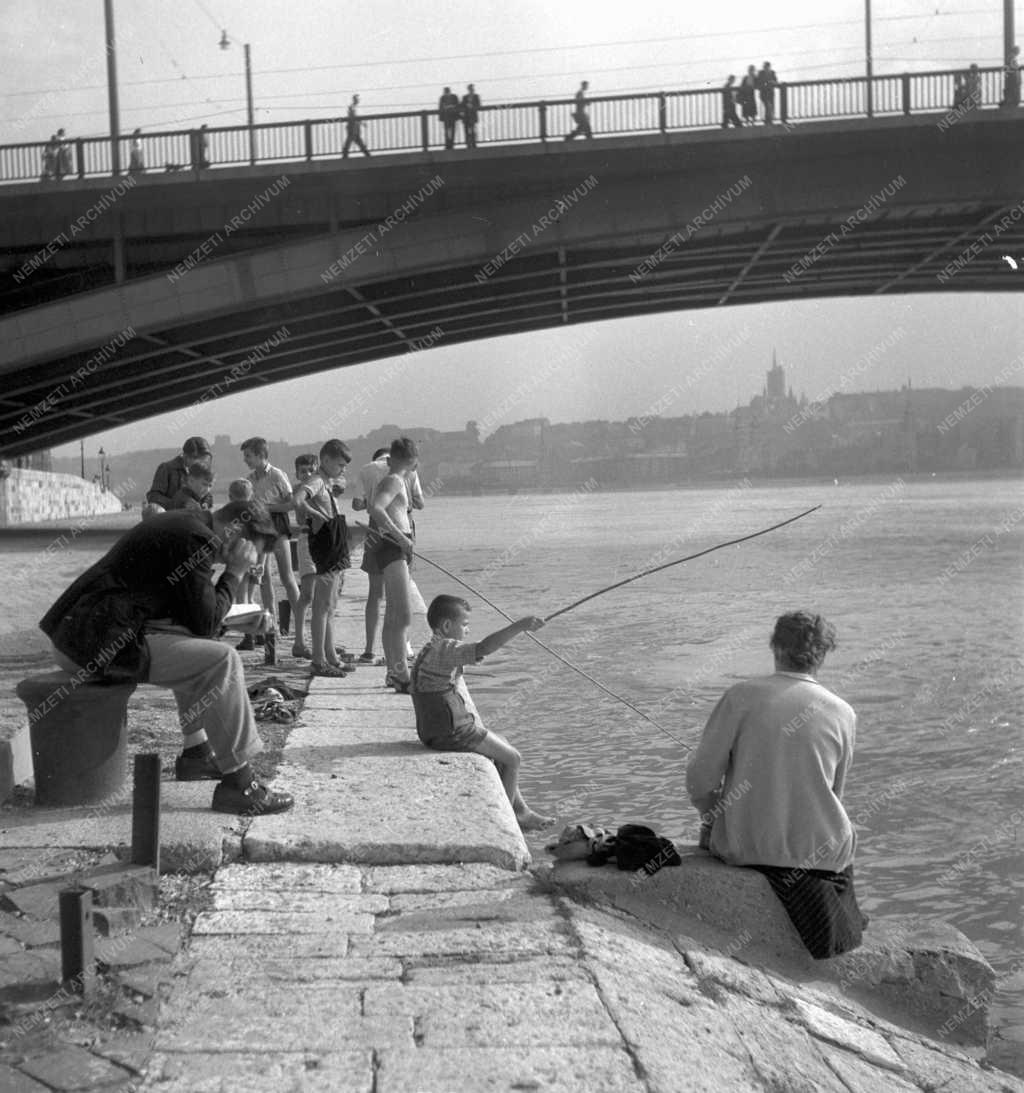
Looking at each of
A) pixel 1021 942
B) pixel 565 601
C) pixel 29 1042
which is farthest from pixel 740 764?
pixel 565 601

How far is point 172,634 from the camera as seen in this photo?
4.89m

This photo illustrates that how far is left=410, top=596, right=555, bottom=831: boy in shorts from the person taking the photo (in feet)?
19.8

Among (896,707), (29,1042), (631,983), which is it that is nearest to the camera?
(29,1042)

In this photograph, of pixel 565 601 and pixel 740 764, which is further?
pixel 565 601

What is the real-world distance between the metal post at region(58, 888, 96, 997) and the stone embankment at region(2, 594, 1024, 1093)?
0.20 m

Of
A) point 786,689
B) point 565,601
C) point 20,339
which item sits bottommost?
point 565,601

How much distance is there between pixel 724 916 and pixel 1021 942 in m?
1.44

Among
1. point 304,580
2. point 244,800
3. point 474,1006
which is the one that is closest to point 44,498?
point 304,580

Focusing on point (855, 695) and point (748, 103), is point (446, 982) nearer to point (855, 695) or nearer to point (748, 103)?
point (855, 695)

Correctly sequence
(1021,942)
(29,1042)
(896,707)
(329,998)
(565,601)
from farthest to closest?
(565,601)
(896,707)
(1021,942)
(329,998)
(29,1042)

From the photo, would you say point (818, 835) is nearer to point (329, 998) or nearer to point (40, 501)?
point (329, 998)

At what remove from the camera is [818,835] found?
14.4ft

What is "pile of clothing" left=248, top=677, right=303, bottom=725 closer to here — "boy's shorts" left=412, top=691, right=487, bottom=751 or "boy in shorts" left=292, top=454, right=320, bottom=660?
"boy's shorts" left=412, top=691, right=487, bottom=751

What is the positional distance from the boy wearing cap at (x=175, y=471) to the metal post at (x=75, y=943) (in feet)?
19.6
